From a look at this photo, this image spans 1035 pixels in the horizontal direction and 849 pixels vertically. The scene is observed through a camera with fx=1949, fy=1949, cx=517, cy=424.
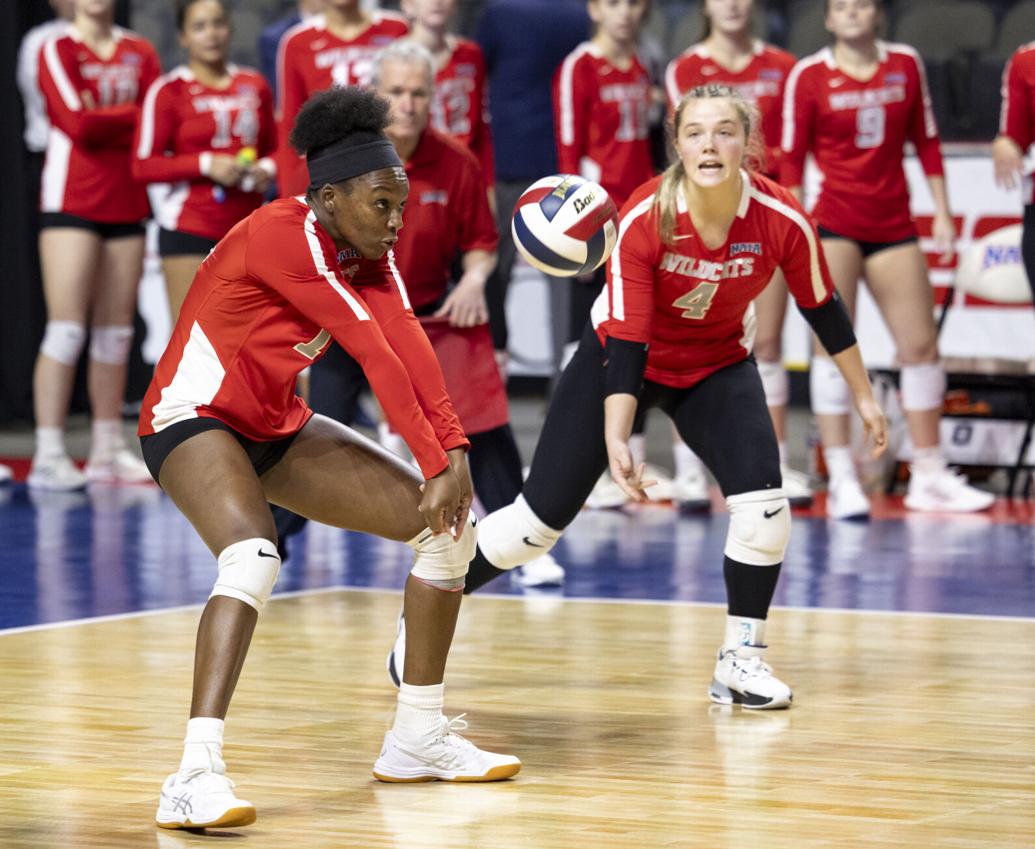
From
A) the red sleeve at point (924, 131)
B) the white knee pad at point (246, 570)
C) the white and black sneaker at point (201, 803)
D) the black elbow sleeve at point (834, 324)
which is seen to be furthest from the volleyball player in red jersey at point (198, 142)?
the white and black sneaker at point (201, 803)

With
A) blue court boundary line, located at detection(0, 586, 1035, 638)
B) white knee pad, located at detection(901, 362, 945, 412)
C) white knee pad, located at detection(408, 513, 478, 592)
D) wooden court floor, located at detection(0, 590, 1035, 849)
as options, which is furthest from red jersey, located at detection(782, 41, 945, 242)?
white knee pad, located at detection(408, 513, 478, 592)

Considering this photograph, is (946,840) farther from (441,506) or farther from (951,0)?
(951,0)

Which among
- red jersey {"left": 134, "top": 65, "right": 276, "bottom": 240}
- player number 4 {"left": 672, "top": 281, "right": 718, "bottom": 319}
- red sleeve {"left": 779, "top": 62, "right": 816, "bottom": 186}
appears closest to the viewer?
player number 4 {"left": 672, "top": 281, "right": 718, "bottom": 319}

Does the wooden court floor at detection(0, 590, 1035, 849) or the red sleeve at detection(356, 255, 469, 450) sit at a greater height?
the red sleeve at detection(356, 255, 469, 450)

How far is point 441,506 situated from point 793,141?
514cm

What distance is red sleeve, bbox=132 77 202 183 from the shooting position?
9203 millimetres

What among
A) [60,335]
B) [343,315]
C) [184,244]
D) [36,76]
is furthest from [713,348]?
[36,76]

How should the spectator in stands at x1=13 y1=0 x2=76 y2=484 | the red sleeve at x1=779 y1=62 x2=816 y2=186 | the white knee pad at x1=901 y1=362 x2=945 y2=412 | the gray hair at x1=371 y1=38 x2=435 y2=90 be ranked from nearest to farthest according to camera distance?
the gray hair at x1=371 y1=38 x2=435 y2=90 → the red sleeve at x1=779 y1=62 x2=816 y2=186 → the white knee pad at x1=901 y1=362 x2=945 y2=412 → the spectator in stands at x1=13 y1=0 x2=76 y2=484

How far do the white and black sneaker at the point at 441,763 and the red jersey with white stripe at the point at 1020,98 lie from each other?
5594 mm

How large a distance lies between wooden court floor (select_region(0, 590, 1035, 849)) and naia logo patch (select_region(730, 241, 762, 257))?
123 centimetres

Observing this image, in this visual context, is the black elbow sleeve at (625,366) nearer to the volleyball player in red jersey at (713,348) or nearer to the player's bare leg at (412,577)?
the volleyball player in red jersey at (713,348)

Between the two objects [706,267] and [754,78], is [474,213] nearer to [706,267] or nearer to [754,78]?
[706,267]

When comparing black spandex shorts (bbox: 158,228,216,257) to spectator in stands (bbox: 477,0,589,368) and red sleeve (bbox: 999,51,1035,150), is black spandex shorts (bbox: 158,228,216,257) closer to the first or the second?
spectator in stands (bbox: 477,0,589,368)

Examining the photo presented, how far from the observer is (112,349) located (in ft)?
33.3
